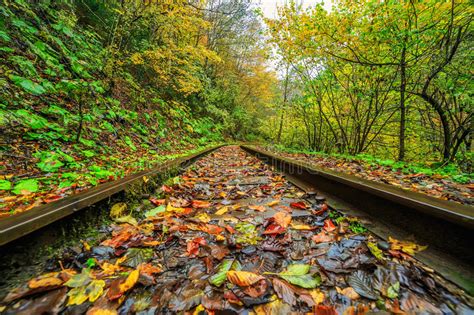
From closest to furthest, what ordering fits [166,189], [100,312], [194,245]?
[100,312] → [194,245] → [166,189]

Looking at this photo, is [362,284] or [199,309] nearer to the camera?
[199,309]

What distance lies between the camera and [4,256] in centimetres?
80

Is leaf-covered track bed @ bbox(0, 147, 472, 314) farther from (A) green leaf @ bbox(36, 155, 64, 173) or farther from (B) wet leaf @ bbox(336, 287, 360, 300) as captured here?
(A) green leaf @ bbox(36, 155, 64, 173)

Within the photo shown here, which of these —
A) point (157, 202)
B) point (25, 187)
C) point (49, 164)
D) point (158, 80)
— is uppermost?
point (158, 80)

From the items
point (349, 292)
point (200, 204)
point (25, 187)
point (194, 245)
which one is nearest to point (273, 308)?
point (349, 292)

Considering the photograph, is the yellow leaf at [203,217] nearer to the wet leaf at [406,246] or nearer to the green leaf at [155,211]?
the green leaf at [155,211]

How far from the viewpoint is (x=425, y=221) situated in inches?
43.1

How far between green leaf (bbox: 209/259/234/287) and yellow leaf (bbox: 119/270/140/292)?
338mm

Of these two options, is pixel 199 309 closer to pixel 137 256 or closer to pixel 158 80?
pixel 137 256

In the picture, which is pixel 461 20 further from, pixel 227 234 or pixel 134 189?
pixel 134 189

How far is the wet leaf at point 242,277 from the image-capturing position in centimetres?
87

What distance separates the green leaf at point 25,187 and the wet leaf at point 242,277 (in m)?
2.14

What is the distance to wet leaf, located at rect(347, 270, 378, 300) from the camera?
0.80 meters

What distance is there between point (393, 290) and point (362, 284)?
11 cm
